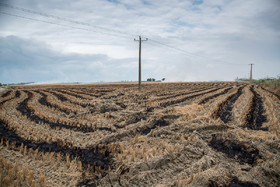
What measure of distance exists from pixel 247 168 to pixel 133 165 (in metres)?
2.88

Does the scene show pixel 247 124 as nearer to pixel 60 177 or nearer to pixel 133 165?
pixel 133 165

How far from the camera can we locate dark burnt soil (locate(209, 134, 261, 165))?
487cm

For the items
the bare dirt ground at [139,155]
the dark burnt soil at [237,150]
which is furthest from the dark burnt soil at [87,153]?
the dark burnt soil at [237,150]

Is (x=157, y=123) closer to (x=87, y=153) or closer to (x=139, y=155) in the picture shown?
(x=139, y=155)

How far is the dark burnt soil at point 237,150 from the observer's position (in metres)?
4.87

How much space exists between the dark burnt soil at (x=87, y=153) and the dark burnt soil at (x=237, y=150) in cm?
352

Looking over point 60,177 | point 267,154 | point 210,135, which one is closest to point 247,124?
point 210,135

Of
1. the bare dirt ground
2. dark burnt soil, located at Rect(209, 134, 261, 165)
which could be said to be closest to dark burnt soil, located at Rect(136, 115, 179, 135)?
the bare dirt ground

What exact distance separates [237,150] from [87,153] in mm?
4701

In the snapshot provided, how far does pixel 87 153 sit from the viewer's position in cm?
525

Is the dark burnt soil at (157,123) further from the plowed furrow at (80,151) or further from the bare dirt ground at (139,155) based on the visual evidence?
the plowed furrow at (80,151)

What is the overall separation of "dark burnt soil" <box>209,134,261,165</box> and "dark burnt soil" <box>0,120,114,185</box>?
139 inches

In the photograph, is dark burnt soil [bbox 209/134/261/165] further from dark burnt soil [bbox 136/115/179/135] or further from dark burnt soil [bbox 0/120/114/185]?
dark burnt soil [bbox 0/120/114/185]

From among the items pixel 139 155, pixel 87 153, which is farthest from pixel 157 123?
pixel 87 153
